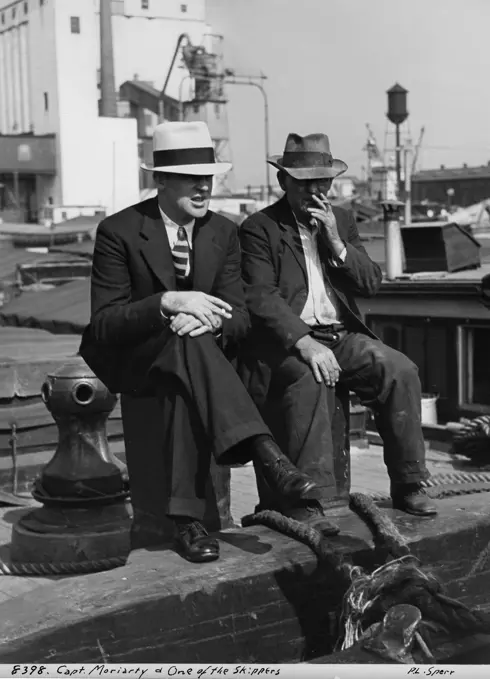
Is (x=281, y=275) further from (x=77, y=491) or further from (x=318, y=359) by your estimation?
(x=77, y=491)

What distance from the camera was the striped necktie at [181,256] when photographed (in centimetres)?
497

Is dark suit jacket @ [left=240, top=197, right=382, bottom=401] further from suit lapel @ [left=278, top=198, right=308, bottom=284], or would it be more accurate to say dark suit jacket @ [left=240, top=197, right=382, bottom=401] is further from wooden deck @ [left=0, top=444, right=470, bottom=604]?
wooden deck @ [left=0, top=444, right=470, bottom=604]

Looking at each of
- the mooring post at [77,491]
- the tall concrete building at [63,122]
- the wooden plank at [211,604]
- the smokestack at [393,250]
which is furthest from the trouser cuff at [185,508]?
the tall concrete building at [63,122]

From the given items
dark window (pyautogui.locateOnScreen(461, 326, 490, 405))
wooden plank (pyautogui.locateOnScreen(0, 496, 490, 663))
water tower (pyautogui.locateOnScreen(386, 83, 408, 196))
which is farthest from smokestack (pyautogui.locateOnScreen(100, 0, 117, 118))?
wooden plank (pyautogui.locateOnScreen(0, 496, 490, 663))

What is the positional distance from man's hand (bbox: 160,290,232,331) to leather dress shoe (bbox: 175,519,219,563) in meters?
0.75

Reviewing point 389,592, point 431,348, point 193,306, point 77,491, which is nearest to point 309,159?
point 193,306

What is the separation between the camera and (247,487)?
10242mm

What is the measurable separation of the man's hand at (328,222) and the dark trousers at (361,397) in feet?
1.26

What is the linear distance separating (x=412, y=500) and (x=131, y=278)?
153cm

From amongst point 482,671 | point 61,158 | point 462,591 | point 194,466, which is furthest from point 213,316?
point 61,158

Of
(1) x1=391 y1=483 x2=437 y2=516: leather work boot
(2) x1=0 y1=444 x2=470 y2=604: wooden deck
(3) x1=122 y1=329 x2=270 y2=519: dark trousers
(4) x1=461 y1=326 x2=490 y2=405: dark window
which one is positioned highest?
(3) x1=122 y1=329 x2=270 y2=519: dark trousers

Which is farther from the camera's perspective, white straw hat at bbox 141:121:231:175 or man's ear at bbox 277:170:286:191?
man's ear at bbox 277:170:286:191

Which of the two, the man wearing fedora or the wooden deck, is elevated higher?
the man wearing fedora

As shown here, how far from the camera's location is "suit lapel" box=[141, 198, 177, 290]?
16.1 ft
